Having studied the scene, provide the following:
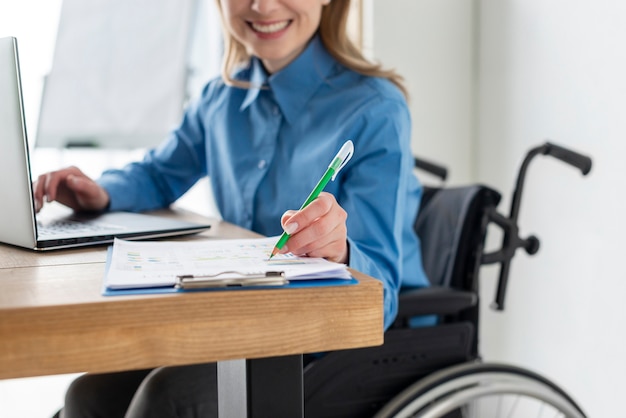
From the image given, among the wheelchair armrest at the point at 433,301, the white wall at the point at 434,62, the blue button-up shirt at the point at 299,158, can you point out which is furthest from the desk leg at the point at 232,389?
the white wall at the point at 434,62

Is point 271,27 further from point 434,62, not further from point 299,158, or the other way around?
point 434,62

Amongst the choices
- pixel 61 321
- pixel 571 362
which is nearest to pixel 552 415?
pixel 571 362

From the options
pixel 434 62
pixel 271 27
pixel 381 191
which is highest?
pixel 271 27

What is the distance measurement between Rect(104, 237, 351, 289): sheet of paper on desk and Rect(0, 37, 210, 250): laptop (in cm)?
10

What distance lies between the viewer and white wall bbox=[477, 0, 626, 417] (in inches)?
65.4

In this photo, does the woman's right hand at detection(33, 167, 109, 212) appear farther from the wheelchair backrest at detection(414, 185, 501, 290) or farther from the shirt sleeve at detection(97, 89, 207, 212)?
the wheelchair backrest at detection(414, 185, 501, 290)

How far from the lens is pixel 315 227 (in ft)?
2.48

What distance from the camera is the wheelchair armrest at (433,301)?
1.17 metres

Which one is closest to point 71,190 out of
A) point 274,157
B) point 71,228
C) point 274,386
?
point 71,228

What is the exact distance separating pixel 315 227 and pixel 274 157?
57 cm

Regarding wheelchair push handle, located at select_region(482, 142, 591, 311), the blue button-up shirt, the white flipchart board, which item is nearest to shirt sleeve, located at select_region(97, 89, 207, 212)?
the blue button-up shirt

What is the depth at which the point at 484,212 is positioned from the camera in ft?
4.32

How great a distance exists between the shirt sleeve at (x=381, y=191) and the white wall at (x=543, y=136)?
0.68 meters

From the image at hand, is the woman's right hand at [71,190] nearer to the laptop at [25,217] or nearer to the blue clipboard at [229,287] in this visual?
the laptop at [25,217]
